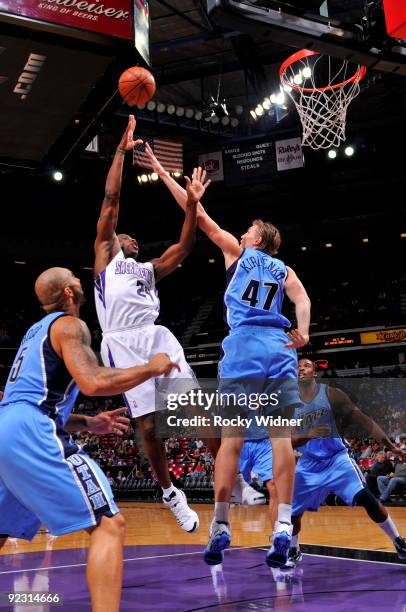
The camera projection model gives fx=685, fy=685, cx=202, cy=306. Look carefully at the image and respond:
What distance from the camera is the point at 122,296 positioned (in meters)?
5.08

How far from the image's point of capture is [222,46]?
1634cm

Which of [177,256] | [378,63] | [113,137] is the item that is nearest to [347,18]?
[113,137]

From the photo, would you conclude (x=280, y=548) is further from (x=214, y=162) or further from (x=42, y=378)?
(x=214, y=162)

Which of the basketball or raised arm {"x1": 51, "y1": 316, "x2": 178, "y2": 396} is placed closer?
raised arm {"x1": 51, "y1": 316, "x2": 178, "y2": 396}

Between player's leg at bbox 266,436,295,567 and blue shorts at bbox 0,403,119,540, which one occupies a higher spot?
blue shorts at bbox 0,403,119,540

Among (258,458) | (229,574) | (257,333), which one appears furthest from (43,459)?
(258,458)

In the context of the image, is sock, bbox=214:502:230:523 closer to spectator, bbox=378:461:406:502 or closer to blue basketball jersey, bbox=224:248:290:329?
blue basketball jersey, bbox=224:248:290:329

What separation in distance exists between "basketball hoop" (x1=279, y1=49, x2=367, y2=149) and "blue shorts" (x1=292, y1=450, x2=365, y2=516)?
179 inches

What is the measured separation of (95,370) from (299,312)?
2.16 metres

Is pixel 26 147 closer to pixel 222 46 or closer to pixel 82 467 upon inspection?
pixel 82 467

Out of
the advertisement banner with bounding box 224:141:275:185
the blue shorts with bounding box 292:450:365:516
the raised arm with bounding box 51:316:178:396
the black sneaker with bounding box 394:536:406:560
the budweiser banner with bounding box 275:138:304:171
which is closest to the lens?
the raised arm with bounding box 51:316:178:396

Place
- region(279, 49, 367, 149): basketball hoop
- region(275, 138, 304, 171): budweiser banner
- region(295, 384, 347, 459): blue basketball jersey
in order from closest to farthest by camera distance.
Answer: region(295, 384, 347, 459): blue basketball jersey < region(279, 49, 367, 149): basketball hoop < region(275, 138, 304, 171): budweiser banner

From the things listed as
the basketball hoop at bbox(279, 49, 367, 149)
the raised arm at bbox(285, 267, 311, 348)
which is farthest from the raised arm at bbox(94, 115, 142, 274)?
the basketball hoop at bbox(279, 49, 367, 149)

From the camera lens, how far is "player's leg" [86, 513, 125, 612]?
2.88m
